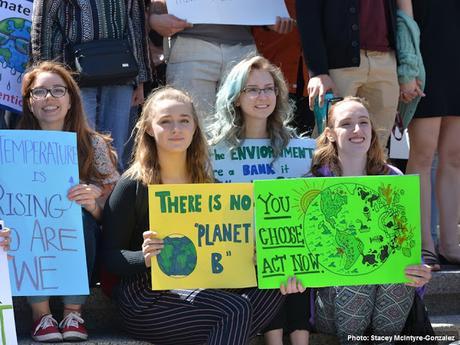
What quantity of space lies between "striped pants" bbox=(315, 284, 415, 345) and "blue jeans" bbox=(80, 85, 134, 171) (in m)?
1.45

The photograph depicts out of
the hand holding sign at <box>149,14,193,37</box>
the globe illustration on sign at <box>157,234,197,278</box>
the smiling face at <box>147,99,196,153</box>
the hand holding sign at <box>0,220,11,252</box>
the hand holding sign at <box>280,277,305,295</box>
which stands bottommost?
the hand holding sign at <box>280,277,305,295</box>

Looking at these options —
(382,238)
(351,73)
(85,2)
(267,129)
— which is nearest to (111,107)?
(85,2)

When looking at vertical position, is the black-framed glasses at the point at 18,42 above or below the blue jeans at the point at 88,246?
above

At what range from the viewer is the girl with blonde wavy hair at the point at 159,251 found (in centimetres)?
420

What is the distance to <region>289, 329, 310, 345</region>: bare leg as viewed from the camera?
4465mm

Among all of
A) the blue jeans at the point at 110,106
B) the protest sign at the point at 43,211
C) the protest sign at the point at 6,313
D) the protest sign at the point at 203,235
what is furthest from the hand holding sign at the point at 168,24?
the protest sign at the point at 6,313

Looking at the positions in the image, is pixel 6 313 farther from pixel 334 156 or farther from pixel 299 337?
pixel 334 156

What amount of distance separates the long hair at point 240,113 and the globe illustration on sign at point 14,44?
1.06m

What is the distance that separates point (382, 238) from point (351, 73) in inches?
45.9

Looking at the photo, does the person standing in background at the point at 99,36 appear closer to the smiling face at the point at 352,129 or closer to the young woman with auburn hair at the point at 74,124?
the young woman with auburn hair at the point at 74,124

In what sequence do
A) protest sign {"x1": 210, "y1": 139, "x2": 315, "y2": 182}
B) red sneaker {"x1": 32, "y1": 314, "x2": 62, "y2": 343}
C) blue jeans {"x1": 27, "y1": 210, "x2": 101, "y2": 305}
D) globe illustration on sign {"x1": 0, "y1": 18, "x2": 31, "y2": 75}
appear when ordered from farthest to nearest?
globe illustration on sign {"x1": 0, "y1": 18, "x2": 31, "y2": 75} < protest sign {"x1": 210, "y1": 139, "x2": 315, "y2": 182} < blue jeans {"x1": 27, "y1": 210, "x2": 101, "y2": 305} < red sneaker {"x1": 32, "y1": 314, "x2": 62, "y2": 343}

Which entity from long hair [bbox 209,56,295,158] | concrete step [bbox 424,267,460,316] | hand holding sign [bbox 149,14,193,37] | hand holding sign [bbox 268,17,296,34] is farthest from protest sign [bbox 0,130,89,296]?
concrete step [bbox 424,267,460,316]

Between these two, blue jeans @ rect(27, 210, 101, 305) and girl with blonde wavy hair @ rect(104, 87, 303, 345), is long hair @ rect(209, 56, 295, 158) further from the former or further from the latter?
blue jeans @ rect(27, 210, 101, 305)

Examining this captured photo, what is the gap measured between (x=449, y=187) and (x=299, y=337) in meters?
1.51
